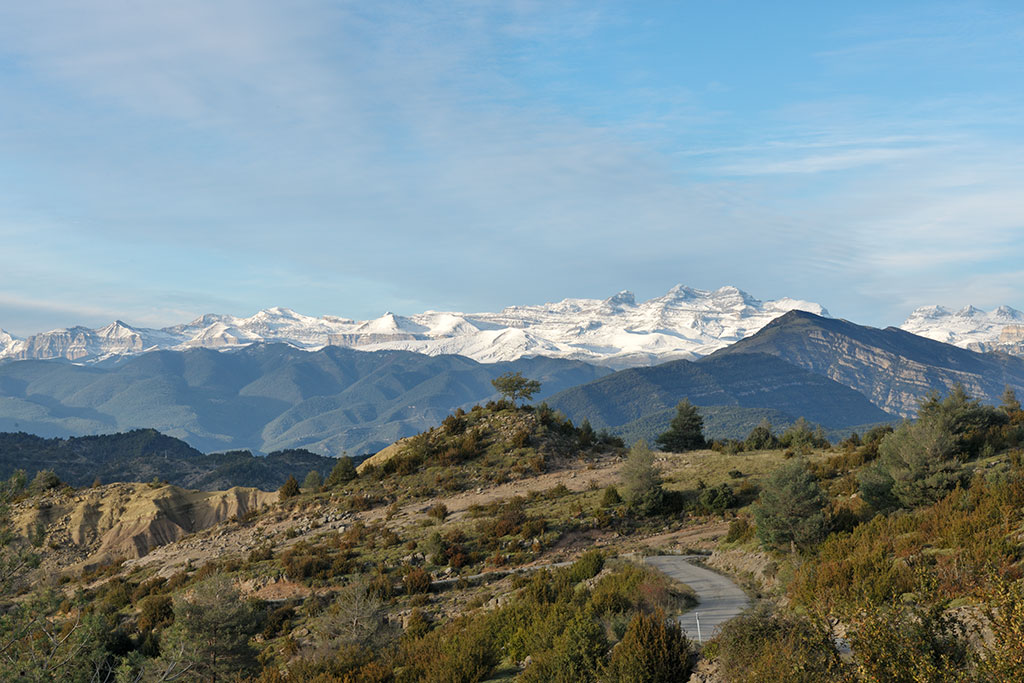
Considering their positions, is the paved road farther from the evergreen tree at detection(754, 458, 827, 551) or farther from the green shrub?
the green shrub

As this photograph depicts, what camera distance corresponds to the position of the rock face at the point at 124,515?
191ft

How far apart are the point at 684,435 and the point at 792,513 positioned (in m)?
40.9

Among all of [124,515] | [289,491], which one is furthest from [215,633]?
[124,515]

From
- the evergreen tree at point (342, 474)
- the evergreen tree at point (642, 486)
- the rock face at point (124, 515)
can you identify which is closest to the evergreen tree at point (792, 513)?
the evergreen tree at point (642, 486)

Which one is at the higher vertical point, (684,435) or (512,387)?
(512,387)

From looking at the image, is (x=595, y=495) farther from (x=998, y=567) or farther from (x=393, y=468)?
(x=998, y=567)

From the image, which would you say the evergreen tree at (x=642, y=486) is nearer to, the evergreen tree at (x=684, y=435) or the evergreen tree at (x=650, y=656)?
the evergreen tree at (x=650, y=656)

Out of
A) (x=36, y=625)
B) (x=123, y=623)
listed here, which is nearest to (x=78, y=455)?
(x=123, y=623)

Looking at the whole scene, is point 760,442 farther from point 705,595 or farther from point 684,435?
point 705,595

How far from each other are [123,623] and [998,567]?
36002 mm

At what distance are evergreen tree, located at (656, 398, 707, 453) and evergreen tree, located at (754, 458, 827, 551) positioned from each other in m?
38.9

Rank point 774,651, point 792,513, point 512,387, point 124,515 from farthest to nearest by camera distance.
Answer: point 512,387 < point 124,515 < point 792,513 < point 774,651

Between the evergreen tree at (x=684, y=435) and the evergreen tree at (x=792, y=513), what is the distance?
38854 millimetres

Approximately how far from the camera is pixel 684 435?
206ft
